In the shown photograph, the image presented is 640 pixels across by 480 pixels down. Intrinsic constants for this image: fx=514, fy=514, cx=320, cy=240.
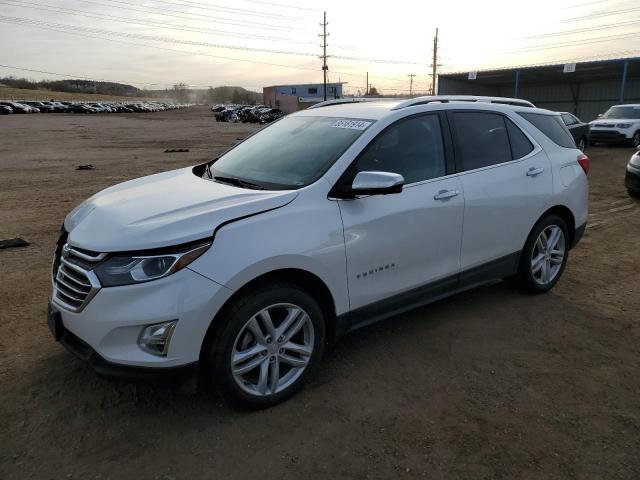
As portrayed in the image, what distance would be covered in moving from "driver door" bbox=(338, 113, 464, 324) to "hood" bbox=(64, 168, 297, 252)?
1.90 ft

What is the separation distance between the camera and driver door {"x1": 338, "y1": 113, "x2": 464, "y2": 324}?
3.33 meters

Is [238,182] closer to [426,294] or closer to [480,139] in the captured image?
[426,294]

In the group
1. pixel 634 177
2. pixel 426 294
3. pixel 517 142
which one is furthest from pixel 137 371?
pixel 634 177

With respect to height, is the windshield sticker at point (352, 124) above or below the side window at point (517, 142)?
above

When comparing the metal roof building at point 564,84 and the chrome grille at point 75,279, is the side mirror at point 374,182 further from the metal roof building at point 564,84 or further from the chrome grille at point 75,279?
the metal roof building at point 564,84

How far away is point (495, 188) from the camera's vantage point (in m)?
4.20

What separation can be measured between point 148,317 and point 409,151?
219 centimetres

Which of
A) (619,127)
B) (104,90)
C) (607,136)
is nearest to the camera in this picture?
(619,127)

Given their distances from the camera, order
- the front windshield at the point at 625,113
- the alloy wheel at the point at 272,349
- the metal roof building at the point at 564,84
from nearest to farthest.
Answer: the alloy wheel at the point at 272,349
the front windshield at the point at 625,113
the metal roof building at the point at 564,84

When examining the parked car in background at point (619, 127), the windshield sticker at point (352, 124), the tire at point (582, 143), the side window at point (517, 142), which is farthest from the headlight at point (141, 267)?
the parked car in background at point (619, 127)

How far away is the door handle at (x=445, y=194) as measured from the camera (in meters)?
3.76

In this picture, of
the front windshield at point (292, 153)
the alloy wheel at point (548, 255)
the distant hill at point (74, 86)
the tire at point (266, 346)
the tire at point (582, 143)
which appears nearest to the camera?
the tire at point (266, 346)

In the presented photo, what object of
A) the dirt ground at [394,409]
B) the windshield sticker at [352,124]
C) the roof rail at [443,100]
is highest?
the roof rail at [443,100]

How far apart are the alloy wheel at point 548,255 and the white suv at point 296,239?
2.8 inches
